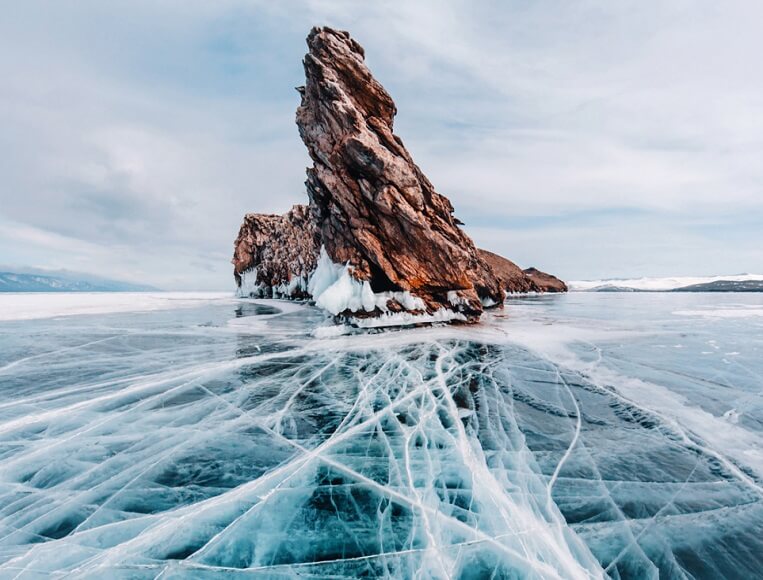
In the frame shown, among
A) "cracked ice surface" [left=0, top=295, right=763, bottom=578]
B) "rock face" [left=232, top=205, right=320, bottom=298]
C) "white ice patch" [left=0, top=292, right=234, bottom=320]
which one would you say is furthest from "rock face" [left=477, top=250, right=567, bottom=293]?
"cracked ice surface" [left=0, top=295, right=763, bottom=578]

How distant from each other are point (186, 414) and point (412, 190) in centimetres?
1778

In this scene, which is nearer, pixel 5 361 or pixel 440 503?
pixel 440 503

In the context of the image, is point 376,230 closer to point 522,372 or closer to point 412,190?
point 412,190

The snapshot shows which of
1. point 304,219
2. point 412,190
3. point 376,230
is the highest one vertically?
point 304,219

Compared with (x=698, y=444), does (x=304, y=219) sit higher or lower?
higher

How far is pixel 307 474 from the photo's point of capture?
4602 mm

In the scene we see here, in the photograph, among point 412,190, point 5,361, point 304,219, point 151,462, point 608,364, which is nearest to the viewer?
point 151,462

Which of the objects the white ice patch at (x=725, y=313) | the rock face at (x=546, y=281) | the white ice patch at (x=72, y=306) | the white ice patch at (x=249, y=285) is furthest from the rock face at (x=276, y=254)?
the rock face at (x=546, y=281)

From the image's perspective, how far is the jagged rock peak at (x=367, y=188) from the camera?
19.7 m

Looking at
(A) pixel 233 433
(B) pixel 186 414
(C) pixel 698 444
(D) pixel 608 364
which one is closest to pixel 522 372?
(D) pixel 608 364

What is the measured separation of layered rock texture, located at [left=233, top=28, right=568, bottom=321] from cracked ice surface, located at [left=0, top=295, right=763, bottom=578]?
10817 mm

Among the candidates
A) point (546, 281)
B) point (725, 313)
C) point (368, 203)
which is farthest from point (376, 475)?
point (546, 281)

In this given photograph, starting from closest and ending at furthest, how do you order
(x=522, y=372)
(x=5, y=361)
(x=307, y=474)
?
(x=307, y=474) < (x=522, y=372) < (x=5, y=361)

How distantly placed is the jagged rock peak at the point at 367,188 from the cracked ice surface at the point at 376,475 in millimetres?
11647
